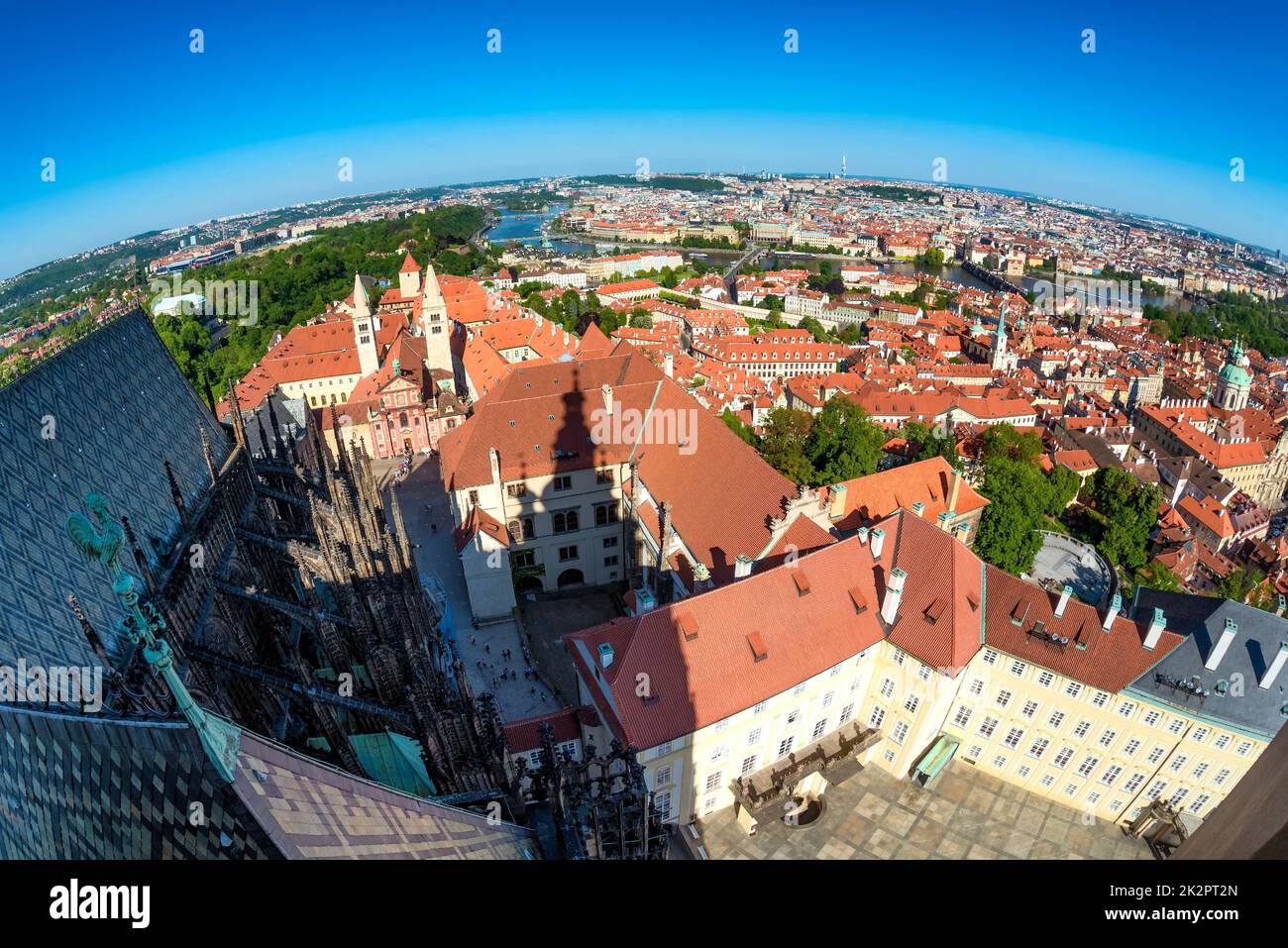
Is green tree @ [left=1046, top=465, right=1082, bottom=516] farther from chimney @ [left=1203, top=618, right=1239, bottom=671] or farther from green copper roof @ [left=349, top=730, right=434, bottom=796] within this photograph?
green copper roof @ [left=349, top=730, right=434, bottom=796]

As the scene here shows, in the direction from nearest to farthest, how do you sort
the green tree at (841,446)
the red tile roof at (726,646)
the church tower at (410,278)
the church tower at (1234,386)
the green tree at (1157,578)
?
the red tile roof at (726,646), the green tree at (1157,578), the green tree at (841,446), the church tower at (1234,386), the church tower at (410,278)

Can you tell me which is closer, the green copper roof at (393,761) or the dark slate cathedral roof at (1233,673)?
the green copper roof at (393,761)

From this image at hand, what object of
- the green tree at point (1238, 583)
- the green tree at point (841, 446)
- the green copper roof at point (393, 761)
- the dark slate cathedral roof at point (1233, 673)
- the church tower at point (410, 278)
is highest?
the church tower at point (410, 278)

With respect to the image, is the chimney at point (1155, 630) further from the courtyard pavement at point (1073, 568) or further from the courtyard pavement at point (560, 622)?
the courtyard pavement at point (560, 622)

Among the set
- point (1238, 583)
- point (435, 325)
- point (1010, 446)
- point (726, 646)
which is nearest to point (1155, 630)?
point (726, 646)

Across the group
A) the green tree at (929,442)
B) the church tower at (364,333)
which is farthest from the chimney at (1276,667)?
the church tower at (364,333)


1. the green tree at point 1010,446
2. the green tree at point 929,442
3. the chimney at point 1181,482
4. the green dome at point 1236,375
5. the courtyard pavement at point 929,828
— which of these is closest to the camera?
the courtyard pavement at point 929,828

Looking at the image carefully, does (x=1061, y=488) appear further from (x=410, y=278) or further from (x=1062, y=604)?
(x=410, y=278)

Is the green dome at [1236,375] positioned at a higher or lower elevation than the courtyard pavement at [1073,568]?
higher
